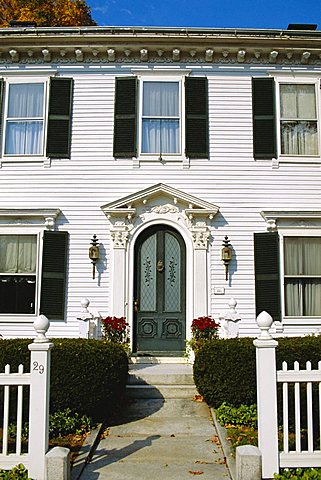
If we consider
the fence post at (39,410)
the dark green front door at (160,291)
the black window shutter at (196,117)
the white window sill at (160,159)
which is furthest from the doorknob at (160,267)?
the fence post at (39,410)

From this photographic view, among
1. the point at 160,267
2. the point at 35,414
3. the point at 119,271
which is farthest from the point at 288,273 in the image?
the point at 35,414

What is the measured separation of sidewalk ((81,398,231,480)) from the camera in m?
5.27

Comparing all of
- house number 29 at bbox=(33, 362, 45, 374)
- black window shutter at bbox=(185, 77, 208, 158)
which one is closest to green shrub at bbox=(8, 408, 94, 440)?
house number 29 at bbox=(33, 362, 45, 374)

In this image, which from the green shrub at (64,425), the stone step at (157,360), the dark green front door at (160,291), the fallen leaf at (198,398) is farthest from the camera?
the dark green front door at (160,291)

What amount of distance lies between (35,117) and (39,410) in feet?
25.5

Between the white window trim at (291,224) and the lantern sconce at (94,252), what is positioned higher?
the white window trim at (291,224)

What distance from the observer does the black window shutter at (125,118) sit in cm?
1091

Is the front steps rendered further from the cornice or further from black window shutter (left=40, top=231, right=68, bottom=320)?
the cornice

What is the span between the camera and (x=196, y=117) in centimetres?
A: 1101

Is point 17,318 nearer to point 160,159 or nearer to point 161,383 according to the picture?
point 161,383

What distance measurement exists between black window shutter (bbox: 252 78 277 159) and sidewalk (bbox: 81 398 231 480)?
570cm

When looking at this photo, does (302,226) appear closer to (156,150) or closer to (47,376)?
(156,150)

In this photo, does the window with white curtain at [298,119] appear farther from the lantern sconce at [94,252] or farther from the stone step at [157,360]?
the stone step at [157,360]

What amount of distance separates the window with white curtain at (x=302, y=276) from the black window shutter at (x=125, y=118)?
392 centimetres
